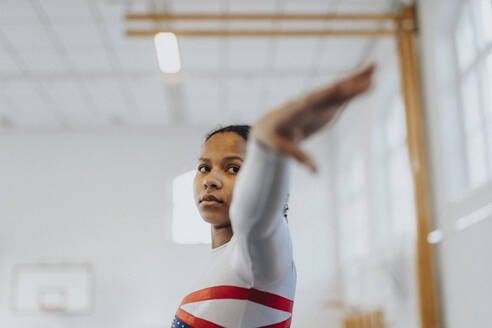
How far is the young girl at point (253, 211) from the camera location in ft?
2.38

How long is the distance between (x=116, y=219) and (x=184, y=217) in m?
1.17

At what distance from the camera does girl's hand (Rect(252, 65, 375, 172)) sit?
71 cm

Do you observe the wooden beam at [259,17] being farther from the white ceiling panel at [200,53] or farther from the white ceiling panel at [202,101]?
the white ceiling panel at [202,101]

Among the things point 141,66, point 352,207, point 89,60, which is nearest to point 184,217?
point 352,207

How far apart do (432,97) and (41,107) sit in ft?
21.1

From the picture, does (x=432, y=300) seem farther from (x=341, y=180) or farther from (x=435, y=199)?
(x=341, y=180)

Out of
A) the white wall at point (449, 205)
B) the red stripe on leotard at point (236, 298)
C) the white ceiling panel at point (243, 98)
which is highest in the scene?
the white ceiling panel at point (243, 98)

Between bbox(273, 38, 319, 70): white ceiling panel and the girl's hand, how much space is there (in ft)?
22.9

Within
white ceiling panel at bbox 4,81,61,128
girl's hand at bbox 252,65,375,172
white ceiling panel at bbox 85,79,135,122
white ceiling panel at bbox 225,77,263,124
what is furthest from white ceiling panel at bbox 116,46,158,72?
girl's hand at bbox 252,65,375,172

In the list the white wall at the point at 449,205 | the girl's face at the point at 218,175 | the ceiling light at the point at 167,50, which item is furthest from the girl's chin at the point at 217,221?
the ceiling light at the point at 167,50

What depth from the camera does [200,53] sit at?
7871mm

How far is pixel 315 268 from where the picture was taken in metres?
10.5

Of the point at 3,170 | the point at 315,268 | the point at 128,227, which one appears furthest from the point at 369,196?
the point at 3,170

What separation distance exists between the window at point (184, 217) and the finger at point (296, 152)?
9923 mm
